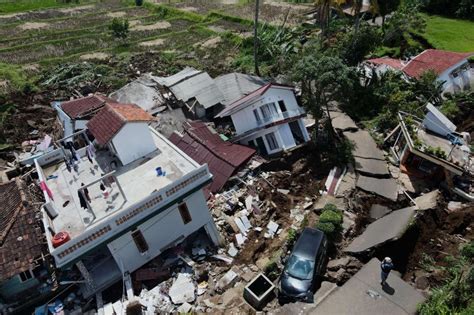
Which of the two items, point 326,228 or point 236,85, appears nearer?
point 326,228

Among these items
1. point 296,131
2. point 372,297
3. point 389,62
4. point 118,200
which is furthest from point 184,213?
point 389,62

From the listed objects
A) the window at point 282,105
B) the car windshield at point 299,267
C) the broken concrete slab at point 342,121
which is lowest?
the car windshield at point 299,267

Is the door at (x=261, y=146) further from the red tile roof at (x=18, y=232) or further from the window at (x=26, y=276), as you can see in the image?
the window at (x=26, y=276)

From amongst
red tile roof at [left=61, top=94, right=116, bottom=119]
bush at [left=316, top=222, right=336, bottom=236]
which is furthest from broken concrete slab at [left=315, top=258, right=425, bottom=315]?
red tile roof at [left=61, top=94, right=116, bottom=119]

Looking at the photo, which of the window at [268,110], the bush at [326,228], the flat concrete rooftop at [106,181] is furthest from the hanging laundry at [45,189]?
the window at [268,110]

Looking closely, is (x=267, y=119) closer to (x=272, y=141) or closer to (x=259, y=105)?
(x=259, y=105)

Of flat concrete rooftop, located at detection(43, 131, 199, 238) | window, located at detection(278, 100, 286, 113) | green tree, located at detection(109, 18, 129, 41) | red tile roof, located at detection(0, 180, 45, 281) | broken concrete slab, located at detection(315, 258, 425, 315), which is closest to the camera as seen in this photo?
broken concrete slab, located at detection(315, 258, 425, 315)

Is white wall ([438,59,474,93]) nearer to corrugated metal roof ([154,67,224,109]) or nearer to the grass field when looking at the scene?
the grass field
